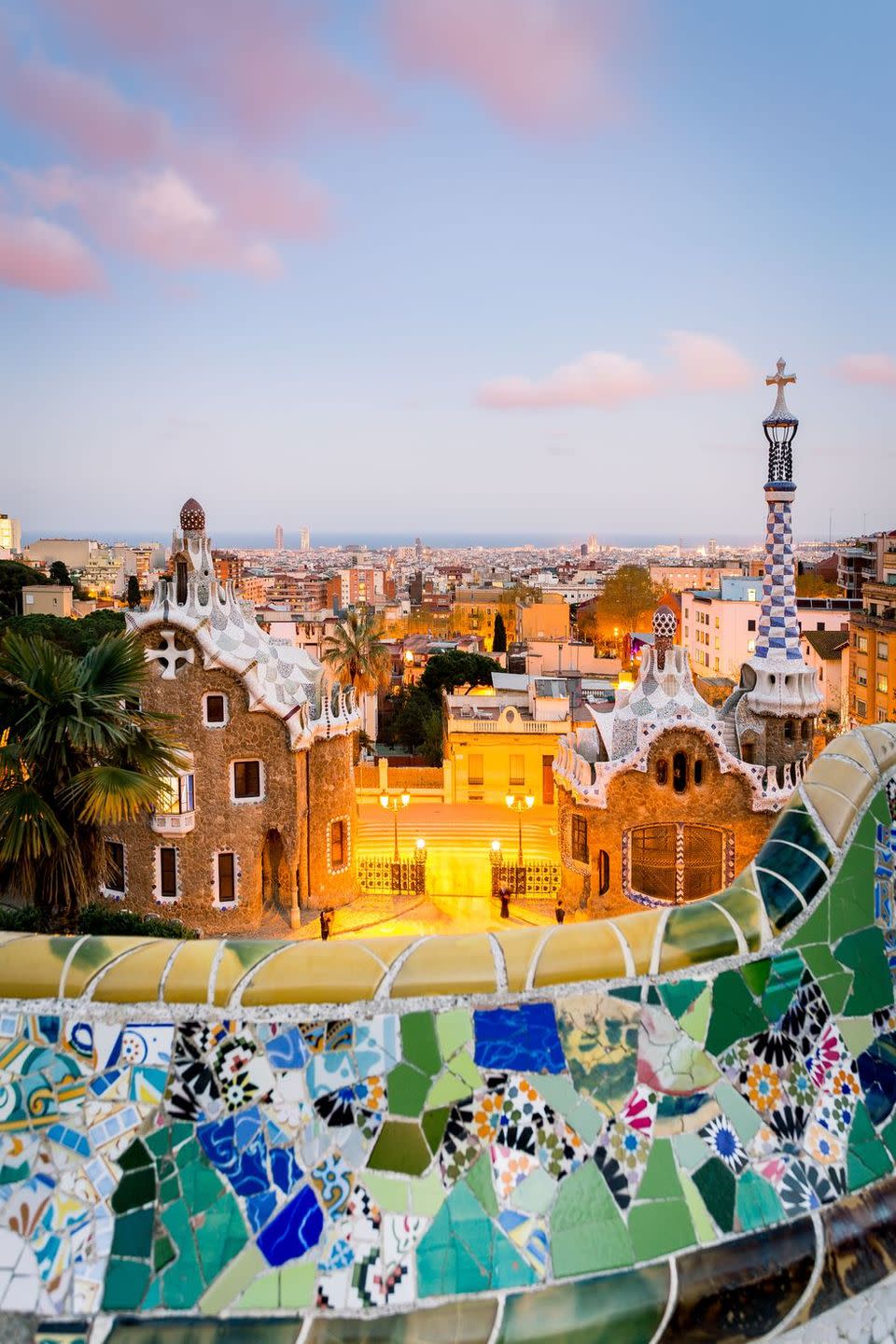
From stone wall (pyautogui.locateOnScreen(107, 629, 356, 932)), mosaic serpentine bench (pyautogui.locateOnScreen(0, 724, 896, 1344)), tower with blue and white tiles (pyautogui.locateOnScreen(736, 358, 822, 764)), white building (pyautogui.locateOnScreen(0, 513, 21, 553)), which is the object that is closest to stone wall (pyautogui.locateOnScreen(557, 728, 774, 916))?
tower with blue and white tiles (pyautogui.locateOnScreen(736, 358, 822, 764))

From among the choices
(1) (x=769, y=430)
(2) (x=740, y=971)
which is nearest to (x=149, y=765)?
(2) (x=740, y=971)

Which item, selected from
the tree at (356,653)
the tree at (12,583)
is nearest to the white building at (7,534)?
the tree at (12,583)

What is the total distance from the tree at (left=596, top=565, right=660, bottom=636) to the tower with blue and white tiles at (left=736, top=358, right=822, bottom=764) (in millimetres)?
63375

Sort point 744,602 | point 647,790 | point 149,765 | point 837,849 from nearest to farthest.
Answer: point 837,849 → point 149,765 → point 647,790 → point 744,602

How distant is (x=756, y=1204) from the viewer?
405 cm

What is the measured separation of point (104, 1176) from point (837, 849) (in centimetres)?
324

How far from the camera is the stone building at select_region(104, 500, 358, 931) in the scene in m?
18.4

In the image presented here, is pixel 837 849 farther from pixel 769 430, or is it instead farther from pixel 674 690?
pixel 769 430

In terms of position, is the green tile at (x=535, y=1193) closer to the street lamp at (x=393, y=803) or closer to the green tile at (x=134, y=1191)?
the green tile at (x=134, y=1191)

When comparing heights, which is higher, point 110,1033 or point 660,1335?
point 110,1033

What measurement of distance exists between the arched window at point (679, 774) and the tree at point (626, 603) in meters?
65.0

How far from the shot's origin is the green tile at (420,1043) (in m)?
4.00

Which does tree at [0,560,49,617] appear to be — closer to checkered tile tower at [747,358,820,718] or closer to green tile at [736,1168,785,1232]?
checkered tile tower at [747,358,820,718]

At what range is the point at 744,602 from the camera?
201 feet
